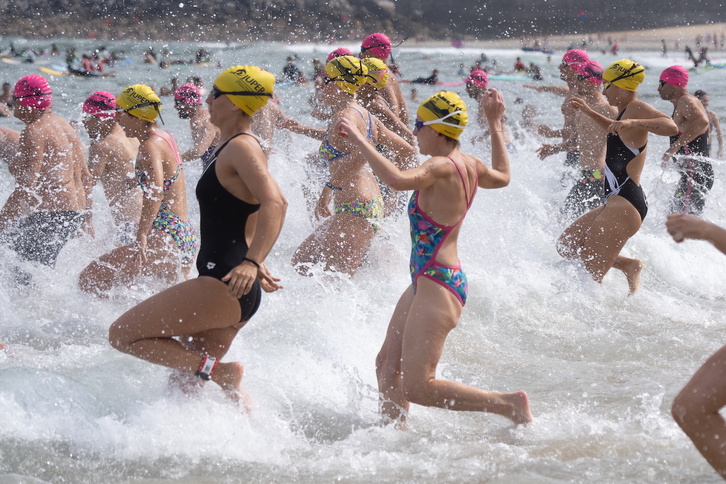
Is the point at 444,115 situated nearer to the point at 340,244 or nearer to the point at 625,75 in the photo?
the point at 340,244

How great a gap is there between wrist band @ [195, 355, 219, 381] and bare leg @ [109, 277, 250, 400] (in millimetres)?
31

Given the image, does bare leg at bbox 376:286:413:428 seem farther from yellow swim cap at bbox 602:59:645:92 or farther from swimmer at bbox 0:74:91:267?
swimmer at bbox 0:74:91:267

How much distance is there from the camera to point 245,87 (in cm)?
402

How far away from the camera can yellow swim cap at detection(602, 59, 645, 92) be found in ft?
20.9

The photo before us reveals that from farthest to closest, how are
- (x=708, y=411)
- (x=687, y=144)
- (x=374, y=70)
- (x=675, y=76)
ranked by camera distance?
1. (x=687, y=144)
2. (x=675, y=76)
3. (x=374, y=70)
4. (x=708, y=411)

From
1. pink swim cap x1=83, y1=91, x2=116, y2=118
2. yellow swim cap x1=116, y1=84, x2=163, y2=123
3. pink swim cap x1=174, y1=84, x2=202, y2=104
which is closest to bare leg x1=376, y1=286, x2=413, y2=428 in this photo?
yellow swim cap x1=116, y1=84, x2=163, y2=123

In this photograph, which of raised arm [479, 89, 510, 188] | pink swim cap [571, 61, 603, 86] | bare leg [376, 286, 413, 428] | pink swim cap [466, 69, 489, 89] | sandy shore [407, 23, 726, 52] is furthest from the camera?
sandy shore [407, 23, 726, 52]

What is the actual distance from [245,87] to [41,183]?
3109 mm

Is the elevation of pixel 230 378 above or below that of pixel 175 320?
below

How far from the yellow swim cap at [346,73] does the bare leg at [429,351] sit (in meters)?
2.24

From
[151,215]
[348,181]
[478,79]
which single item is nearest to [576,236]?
[348,181]

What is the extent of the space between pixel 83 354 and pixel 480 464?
9.53 feet

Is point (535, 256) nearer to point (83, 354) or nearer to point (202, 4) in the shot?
point (83, 354)

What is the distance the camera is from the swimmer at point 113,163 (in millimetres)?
6648
